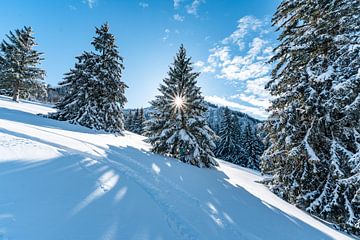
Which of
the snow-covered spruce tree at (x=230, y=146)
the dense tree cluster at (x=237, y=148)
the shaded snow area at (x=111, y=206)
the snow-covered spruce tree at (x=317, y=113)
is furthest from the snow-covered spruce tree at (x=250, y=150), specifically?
the shaded snow area at (x=111, y=206)

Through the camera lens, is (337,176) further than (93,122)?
No

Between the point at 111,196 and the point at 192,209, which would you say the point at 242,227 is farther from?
the point at 111,196

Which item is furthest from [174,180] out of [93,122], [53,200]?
[93,122]

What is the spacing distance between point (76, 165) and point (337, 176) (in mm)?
8798

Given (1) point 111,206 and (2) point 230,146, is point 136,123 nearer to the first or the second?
(2) point 230,146

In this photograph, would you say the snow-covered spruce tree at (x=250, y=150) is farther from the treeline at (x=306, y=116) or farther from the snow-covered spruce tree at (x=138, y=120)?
the treeline at (x=306, y=116)

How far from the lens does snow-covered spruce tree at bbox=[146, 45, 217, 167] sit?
13.2 meters

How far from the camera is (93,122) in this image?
57.4 feet

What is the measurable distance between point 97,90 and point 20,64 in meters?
10.2

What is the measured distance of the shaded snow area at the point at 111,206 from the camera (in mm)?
3480

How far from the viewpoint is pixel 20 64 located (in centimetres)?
2223

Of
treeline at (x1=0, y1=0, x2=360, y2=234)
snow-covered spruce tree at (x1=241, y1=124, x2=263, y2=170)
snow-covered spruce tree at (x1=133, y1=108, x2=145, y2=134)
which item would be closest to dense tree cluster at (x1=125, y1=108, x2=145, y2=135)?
snow-covered spruce tree at (x1=133, y1=108, x2=145, y2=134)

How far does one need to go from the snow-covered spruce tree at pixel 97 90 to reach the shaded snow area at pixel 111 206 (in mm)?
10854

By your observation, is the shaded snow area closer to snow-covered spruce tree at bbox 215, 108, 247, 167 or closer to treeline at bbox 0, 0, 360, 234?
treeline at bbox 0, 0, 360, 234
